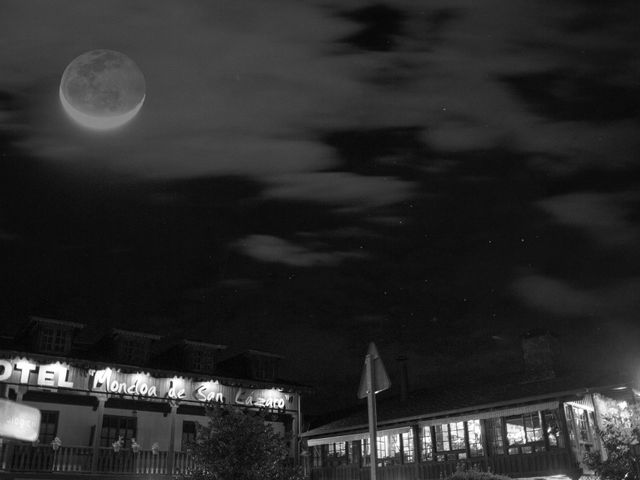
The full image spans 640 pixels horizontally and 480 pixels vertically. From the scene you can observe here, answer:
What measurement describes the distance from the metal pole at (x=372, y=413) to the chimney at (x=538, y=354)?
2174 cm

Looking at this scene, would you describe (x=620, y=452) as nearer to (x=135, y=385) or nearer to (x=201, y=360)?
(x=201, y=360)

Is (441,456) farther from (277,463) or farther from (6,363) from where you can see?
(6,363)

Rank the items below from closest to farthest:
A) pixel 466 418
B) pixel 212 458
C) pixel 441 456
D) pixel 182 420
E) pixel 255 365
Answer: pixel 212 458
pixel 466 418
pixel 441 456
pixel 182 420
pixel 255 365

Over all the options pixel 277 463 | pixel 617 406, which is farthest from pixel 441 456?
pixel 277 463

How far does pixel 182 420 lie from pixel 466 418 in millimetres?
13684

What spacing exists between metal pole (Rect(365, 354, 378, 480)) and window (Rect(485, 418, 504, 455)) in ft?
64.9

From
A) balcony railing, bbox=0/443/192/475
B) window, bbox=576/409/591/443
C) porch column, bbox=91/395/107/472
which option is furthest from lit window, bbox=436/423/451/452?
porch column, bbox=91/395/107/472

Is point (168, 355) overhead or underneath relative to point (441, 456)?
overhead

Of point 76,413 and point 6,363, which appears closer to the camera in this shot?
point 6,363

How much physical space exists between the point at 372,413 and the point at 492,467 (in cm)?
1982

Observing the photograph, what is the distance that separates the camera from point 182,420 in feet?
102

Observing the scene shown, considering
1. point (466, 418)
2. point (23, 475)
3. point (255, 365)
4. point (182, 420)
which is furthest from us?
point (255, 365)

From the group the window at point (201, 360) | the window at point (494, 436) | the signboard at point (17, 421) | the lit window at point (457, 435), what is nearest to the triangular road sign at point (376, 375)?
the signboard at point (17, 421)

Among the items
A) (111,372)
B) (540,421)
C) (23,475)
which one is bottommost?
(23,475)
